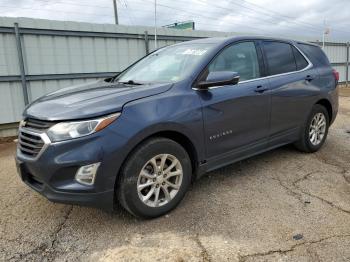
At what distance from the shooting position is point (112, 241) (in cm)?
303

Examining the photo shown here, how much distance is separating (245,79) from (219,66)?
1.38 ft

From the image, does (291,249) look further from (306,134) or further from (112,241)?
(306,134)

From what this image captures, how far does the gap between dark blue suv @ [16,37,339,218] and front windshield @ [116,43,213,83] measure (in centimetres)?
2

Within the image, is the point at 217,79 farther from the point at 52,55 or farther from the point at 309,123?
the point at 52,55

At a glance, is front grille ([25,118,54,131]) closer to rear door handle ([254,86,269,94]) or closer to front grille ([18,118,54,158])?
front grille ([18,118,54,158])

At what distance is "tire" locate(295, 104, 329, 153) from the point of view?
512 cm

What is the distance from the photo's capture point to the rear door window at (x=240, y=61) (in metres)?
3.91

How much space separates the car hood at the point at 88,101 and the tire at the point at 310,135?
8.42 ft

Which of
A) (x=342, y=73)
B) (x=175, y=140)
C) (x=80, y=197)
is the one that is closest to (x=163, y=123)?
(x=175, y=140)

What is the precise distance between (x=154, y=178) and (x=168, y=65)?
1.42 m

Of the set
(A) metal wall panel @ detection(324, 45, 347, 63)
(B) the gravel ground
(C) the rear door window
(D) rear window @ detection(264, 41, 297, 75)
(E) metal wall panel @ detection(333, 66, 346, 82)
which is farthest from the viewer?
(E) metal wall panel @ detection(333, 66, 346, 82)

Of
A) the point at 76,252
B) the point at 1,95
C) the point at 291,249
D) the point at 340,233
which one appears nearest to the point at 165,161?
the point at 76,252

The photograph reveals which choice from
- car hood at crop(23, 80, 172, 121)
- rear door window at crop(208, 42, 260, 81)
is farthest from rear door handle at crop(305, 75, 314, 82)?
car hood at crop(23, 80, 172, 121)

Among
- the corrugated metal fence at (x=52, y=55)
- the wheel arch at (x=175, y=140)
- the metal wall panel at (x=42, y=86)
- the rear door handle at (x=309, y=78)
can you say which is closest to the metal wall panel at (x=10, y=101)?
the corrugated metal fence at (x=52, y=55)
